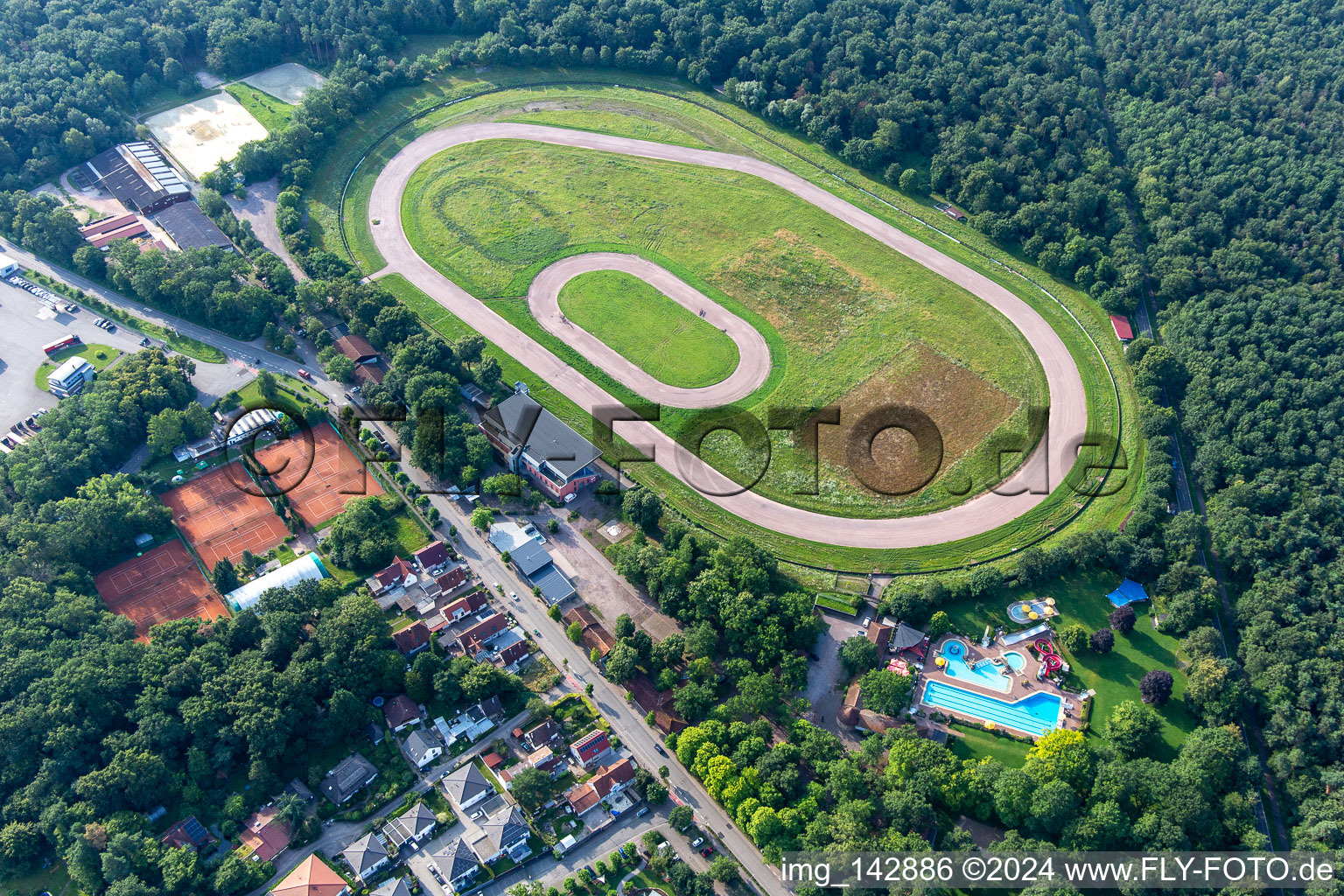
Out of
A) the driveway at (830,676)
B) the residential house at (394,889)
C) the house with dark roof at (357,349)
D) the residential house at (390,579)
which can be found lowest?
the residential house at (394,889)

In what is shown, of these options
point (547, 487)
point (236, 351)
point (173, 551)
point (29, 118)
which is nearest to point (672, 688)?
point (547, 487)

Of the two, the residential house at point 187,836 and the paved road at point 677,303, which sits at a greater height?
the paved road at point 677,303

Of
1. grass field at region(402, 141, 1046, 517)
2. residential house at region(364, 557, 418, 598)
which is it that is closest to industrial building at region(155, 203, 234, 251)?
grass field at region(402, 141, 1046, 517)

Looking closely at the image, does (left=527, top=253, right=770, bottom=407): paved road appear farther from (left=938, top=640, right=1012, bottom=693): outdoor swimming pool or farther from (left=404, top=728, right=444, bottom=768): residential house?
(left=404, top=728, right=444, bottom=768): residential house

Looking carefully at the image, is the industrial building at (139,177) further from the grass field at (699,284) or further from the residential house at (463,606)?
the residential house at (463,606)

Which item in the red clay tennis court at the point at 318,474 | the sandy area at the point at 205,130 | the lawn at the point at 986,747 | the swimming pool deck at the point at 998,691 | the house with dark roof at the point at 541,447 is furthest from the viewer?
the sandy area at the point at 205,130

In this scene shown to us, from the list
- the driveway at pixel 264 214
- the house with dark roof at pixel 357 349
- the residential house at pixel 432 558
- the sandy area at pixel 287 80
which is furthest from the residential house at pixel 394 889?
the sandy area at pixel 287 80
